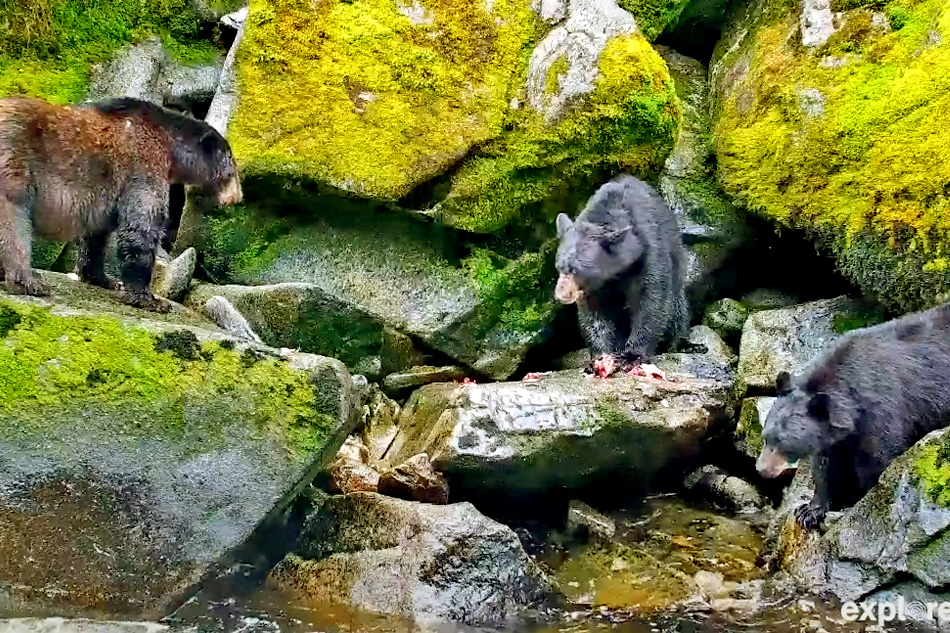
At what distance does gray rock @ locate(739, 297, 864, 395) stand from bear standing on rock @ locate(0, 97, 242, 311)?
15.0 feet

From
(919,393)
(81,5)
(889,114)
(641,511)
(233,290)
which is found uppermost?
(889,114)

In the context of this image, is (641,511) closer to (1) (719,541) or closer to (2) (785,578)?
(1) (719,541)

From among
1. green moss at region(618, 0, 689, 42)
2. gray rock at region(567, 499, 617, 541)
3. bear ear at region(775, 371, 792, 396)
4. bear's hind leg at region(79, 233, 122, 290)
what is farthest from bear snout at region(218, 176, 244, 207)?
green moss at region(618, 0, 689, 42)

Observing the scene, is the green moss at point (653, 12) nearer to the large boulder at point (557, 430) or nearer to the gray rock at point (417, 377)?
the gray rock at point (417, 377)

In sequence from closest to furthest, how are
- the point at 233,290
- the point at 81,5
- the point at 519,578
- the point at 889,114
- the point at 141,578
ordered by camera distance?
the point at 141,578 → the point at 519,578 → the point at 233,290 → the point at 889,114 → the point at 81,5

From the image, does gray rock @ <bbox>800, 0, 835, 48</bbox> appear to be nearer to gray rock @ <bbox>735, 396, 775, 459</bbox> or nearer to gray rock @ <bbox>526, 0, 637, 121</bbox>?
gray rock @ <bbox>526, 0, 637, 121</bbox>

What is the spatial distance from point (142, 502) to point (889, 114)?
7237 millimetres

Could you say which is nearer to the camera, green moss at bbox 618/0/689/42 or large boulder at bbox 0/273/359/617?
large boulder at bbox 0/273/359/617

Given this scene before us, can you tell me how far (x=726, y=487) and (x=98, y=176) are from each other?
5235mm

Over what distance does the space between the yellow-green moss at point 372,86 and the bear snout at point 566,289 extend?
1.58m

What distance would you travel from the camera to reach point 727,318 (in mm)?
10273

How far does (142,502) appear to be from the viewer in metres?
5.71

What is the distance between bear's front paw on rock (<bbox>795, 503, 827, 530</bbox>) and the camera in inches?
275

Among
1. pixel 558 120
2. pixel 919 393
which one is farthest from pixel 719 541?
pixel 558 120
